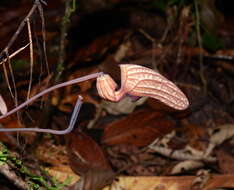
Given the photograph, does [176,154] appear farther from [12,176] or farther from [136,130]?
[12,176]

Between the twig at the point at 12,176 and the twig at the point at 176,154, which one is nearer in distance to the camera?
the twig at the point at 12,176

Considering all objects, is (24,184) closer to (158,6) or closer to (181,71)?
(181,71)

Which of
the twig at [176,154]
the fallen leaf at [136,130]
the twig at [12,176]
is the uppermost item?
the twig at [12,176]

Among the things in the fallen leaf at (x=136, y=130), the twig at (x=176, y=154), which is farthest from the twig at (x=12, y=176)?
the twig at (x=176, y=154)

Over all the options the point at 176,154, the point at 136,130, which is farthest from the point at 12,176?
the point at 176,154

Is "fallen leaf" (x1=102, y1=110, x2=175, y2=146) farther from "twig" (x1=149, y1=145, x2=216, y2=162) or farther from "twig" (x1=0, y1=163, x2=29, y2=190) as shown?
"twig" (x1=0, y1=163, x2=29, y2=190)

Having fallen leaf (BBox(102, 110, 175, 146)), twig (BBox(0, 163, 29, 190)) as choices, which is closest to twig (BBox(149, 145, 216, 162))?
fallen leaf (BBox(102, 110, 175, 146))

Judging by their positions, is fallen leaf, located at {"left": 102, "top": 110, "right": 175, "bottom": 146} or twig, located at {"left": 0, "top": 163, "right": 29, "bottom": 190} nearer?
twig, located at {"left": 0, "top": 163, "right": 29, "bottom": 190}

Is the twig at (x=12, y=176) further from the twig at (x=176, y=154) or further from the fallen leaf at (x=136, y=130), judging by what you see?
the twig at (x=176, y=154)

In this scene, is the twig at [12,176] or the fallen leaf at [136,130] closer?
the twig at [12,176]

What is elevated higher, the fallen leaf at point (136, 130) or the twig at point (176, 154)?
the fallen leaf at point (136, 130)

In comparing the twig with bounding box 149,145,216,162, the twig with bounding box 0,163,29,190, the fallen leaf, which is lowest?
the twig with bounding box 149,145,216,162
